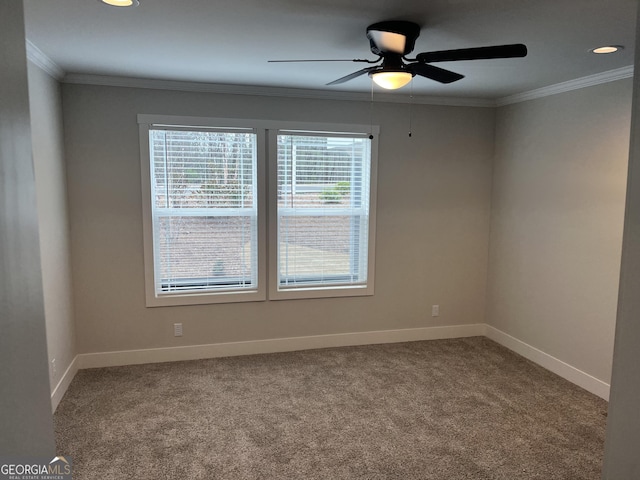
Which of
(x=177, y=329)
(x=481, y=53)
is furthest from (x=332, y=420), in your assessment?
(x=481, y=53)

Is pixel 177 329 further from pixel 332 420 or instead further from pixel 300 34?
pixel 300 34

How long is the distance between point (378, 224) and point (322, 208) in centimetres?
60

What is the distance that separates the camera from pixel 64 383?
11.3ft

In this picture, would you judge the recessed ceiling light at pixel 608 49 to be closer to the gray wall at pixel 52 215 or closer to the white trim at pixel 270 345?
the white trim at pixel 270 345

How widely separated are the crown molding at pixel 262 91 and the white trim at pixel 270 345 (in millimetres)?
2335

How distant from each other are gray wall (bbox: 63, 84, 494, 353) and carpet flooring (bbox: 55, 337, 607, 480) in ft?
1.19

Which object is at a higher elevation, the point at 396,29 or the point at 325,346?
the point at 396,29

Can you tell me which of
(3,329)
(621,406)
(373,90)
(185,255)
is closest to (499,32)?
(373,90)

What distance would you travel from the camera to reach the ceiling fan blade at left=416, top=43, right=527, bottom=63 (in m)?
1.98

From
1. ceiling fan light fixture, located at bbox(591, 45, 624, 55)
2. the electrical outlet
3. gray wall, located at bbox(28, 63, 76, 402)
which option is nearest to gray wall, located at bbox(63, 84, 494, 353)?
the electrical outlet

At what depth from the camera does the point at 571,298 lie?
3.77 m

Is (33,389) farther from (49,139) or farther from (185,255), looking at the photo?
(185,255)

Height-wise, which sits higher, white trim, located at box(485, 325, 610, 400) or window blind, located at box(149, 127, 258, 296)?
window blind, located at box(149, 127, 258, 296)

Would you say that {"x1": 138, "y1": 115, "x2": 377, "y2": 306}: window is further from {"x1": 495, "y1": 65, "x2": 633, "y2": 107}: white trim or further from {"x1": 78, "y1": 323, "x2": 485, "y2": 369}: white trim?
{"x1": 495, "y1": 65, "x2": 633, "y2": 107}: white trim
